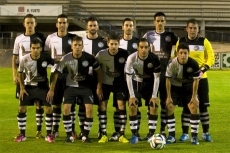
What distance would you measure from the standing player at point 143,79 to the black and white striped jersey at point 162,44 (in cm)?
45

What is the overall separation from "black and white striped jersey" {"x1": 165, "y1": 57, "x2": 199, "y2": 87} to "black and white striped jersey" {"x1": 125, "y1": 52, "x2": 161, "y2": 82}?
19 cm

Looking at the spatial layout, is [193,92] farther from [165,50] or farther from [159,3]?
[159,3]

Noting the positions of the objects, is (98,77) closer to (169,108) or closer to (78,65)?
(78,65)

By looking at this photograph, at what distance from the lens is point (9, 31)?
113 feet

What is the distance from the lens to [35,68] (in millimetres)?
7988

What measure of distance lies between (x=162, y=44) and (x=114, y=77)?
3.21ft

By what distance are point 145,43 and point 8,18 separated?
26447mm

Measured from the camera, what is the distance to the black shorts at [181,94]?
779 cm

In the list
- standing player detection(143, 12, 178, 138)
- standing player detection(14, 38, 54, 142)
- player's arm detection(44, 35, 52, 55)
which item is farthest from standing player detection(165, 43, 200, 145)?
player's arm detection(44, 35, 52, 55)

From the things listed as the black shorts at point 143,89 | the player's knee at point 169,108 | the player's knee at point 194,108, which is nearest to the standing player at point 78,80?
the black shorts at point 143,89

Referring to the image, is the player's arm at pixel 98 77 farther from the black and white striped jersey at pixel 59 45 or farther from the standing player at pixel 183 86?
the standing player at pixel 183 86

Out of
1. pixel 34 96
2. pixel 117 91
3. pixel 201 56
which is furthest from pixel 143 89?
pixel 34 96

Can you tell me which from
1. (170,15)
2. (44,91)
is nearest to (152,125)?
(44,91)

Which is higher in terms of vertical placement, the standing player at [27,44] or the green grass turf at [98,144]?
the standing player at [27,44]
